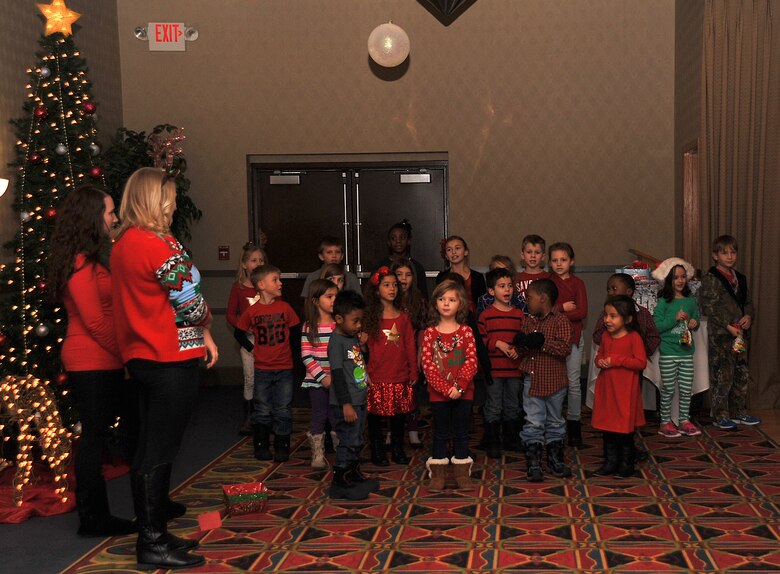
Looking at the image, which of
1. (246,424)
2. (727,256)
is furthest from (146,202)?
(727,256)

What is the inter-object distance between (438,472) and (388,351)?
83 centimetres

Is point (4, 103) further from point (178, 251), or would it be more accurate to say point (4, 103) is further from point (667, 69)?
point (667, 69)

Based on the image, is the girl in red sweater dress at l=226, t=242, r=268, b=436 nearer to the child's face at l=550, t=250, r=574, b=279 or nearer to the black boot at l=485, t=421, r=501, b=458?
the black boot at l=485, t=421, r=501, b=458

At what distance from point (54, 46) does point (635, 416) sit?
465 centimetres

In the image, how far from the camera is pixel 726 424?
652cm

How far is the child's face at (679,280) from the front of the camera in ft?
20.7

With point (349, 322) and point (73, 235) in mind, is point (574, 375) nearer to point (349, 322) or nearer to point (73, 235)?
point (349, 322)

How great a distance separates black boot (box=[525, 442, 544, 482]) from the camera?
16.8ft

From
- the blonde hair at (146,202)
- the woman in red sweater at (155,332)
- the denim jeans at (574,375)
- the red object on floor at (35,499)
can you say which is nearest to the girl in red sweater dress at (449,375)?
the denim jeans at (574,375)

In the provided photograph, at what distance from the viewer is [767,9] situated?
7.21 meters

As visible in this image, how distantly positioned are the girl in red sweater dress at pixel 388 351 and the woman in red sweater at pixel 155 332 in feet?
Result: 5.83

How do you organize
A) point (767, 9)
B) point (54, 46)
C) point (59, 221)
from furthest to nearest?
1. point (767, 9)
2. point (54, 46)
3. point (59, 221)

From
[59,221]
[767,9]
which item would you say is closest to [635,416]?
[59,221]

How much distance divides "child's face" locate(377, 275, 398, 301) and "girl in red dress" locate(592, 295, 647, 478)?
4.21 feet
